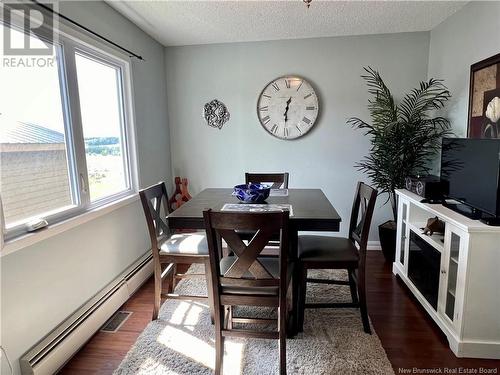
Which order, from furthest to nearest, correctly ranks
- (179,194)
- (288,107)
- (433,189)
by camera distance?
(179,194)
(288,107)
(433,189)

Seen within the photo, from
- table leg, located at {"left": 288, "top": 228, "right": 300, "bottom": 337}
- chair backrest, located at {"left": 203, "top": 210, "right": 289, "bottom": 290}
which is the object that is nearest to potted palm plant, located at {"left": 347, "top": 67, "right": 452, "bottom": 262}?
table leg, located at {"left": 288, "top": 228, "right": 300, "bottom": 337}

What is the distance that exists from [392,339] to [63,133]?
2489mm

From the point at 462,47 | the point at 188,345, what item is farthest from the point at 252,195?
the point at 462,47

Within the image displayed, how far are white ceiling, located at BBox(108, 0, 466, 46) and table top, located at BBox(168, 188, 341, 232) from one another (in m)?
1.48

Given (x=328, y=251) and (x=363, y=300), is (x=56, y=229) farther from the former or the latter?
(x=363, y=300)

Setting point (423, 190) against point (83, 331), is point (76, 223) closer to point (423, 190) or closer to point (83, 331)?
point (83, 331)

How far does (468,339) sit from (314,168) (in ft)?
6.69

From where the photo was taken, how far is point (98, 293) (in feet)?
7.11

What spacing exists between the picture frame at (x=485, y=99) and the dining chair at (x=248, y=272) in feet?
5.85

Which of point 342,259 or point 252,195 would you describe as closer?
point 342,259

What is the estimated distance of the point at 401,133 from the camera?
2.75m

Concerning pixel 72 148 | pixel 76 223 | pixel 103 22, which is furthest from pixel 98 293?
pixel 103 22

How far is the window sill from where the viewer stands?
145 cm

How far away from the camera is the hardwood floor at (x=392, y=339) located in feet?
5.62
